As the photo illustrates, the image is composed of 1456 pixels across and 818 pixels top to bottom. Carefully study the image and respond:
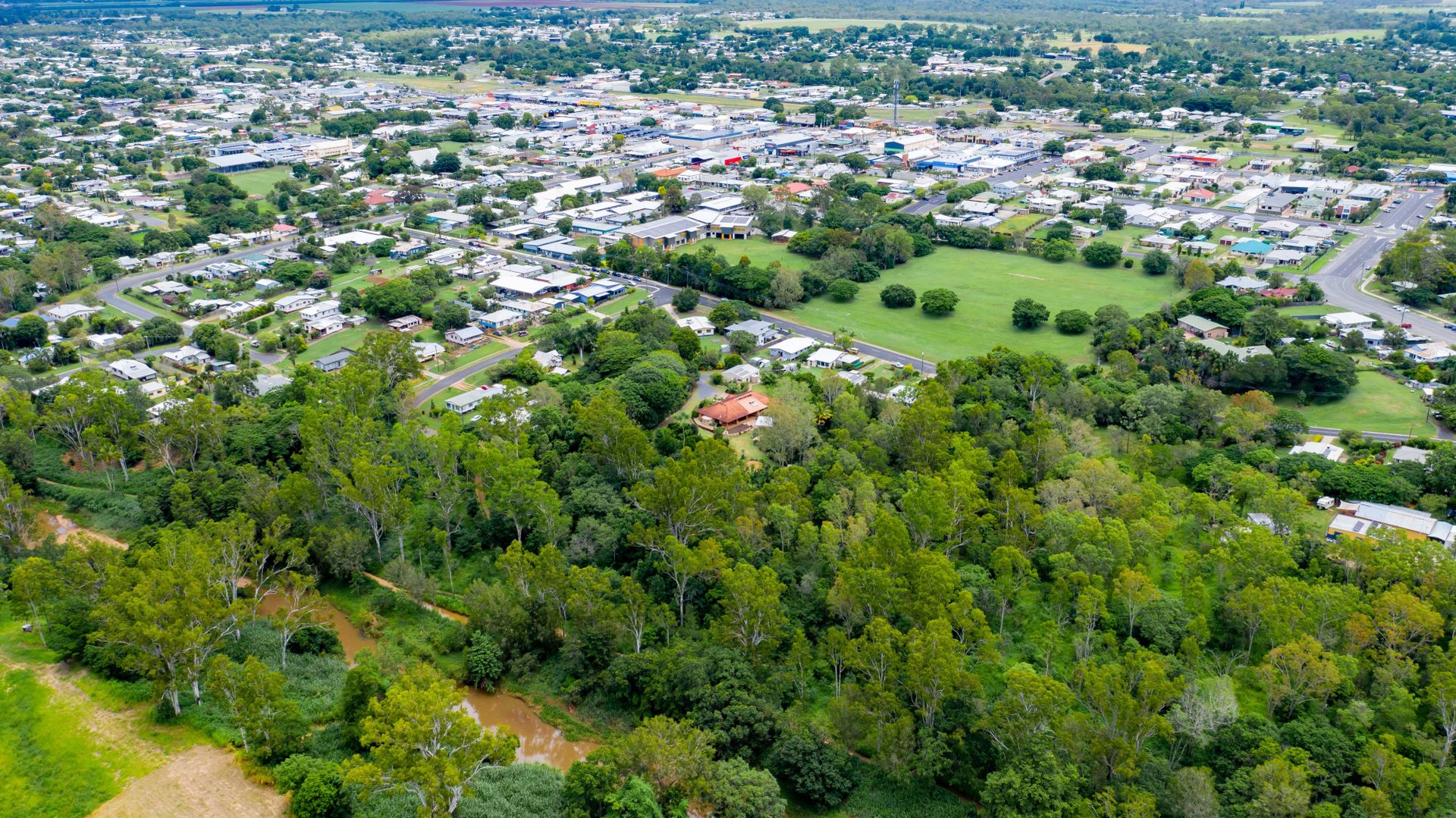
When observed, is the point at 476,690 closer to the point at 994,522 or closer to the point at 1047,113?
the point at 994,522

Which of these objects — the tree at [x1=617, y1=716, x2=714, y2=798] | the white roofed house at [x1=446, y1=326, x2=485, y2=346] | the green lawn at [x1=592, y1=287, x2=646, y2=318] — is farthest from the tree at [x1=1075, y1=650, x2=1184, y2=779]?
the white roofed house at [x1=446, y1=326, x2=485, y2=346]

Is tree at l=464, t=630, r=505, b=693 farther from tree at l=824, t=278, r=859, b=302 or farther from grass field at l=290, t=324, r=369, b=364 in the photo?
tree at l=824, t=278, r=859, b=302

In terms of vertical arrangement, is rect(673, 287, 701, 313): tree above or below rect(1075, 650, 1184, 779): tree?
below

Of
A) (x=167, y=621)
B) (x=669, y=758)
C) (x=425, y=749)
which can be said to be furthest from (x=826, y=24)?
(x=425, y=749)

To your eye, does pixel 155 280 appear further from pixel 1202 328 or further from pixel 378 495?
pixel 1202 328

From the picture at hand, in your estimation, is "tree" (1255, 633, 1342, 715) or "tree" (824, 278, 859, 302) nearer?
"tree" (1255, 633, 1342, 715)
